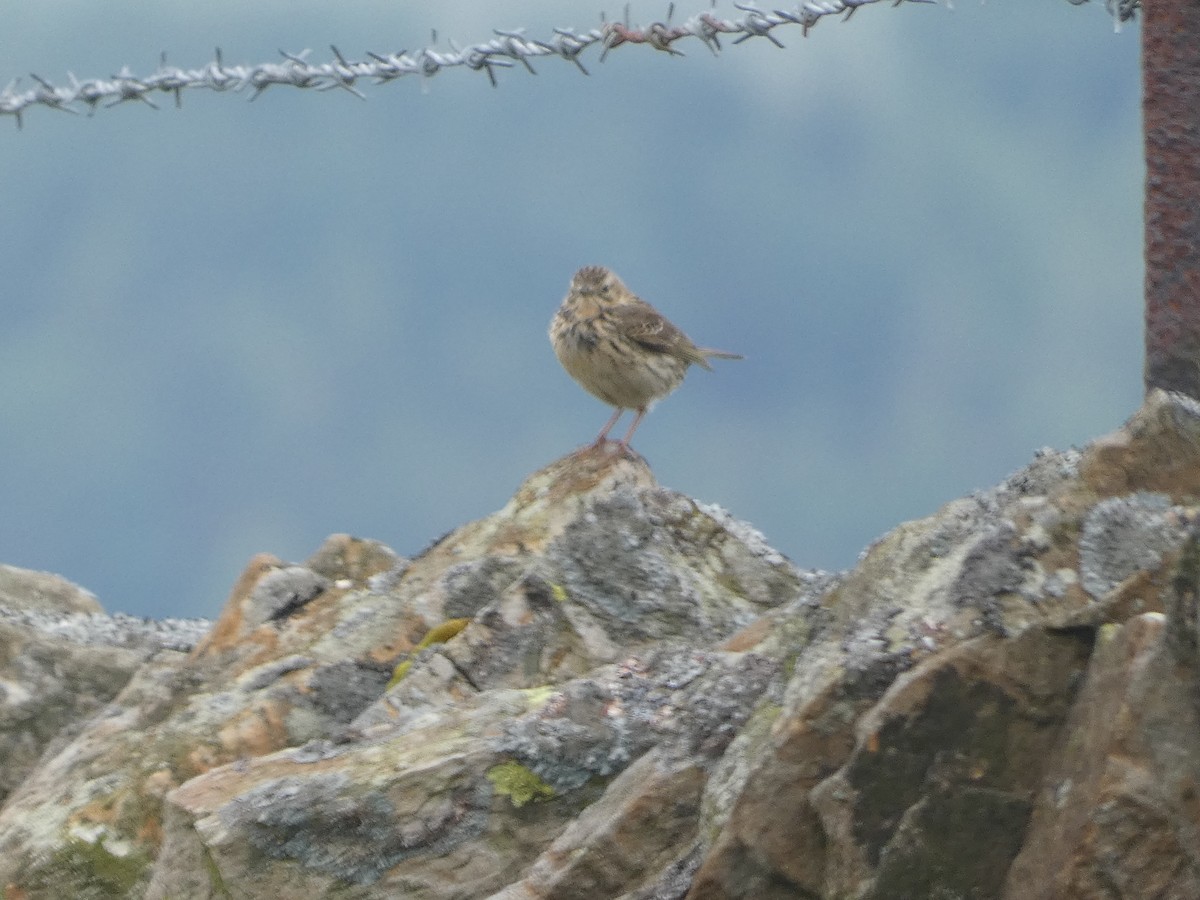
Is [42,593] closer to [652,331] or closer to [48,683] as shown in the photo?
[48,683]

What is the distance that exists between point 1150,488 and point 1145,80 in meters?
2.50

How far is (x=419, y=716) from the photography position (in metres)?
6.16

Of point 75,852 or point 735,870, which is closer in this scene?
point 735,870

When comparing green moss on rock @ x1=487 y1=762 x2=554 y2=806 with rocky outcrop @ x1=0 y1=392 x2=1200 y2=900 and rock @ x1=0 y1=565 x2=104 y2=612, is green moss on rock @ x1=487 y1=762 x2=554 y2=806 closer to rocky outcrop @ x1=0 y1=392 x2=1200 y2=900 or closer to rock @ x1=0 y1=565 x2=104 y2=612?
rocky outcrop @ x1=0 y1=392 x2=1200 y2=900

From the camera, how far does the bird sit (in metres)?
11.4

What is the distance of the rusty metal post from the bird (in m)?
4.37

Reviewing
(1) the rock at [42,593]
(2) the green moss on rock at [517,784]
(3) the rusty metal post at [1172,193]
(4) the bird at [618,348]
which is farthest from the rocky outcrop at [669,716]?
(4) the bird at [618,348]

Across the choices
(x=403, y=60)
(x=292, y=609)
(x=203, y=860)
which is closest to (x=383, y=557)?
(x=292, y=609)

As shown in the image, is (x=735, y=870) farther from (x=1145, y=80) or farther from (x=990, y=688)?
(x=1145, y=80)

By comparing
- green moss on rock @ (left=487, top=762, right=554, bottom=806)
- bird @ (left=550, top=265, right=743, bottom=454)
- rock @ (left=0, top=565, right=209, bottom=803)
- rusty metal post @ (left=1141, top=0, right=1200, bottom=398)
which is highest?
bird @ (left=550, top=265, right=743, bottom=454)

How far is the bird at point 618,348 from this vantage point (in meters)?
11.4

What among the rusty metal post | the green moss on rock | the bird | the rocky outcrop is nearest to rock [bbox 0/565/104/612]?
the rocky outcrop

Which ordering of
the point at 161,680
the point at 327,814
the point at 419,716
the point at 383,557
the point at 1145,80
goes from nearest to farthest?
the point at 327,814 → the point at 419,716 → the point at 1145,80 → the point at 161,680 → the point at 383,557

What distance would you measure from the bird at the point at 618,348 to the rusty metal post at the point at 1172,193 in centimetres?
437
